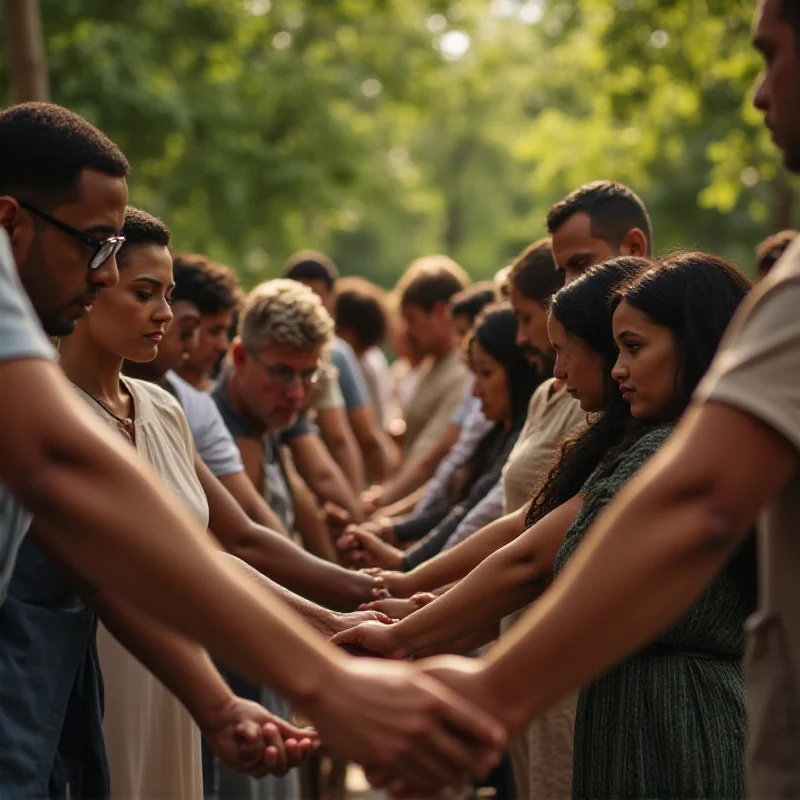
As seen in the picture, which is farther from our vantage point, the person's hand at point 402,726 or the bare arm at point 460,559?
the bare arm at point 460,559

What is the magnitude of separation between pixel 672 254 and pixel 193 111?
12.8m

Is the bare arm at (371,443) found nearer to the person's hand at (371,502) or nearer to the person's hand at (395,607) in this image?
the person's hand at (371,502)

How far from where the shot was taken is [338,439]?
371 inches

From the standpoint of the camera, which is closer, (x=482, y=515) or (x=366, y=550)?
(x=482, y=515)

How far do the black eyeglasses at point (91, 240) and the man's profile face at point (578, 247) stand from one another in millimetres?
2630

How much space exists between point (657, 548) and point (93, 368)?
2.39 metres

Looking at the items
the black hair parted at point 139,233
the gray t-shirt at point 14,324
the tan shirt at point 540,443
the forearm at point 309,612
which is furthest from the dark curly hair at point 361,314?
the gray t-shirt at point 14,324

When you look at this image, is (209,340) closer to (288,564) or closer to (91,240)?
(288,564)

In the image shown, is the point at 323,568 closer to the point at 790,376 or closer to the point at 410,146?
the point at 790,376

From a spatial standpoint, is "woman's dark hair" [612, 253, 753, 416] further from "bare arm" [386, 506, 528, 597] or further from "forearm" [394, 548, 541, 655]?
"bare arm" [386, 506, 528, 597]

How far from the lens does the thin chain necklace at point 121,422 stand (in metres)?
4.46

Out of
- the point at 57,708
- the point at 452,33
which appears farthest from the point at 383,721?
the point at 452,33

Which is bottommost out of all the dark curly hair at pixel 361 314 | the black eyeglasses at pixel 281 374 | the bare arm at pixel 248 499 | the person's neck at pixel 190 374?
the dark curly hair at pixel 361 314

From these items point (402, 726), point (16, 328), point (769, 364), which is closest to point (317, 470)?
point (402, 726)
